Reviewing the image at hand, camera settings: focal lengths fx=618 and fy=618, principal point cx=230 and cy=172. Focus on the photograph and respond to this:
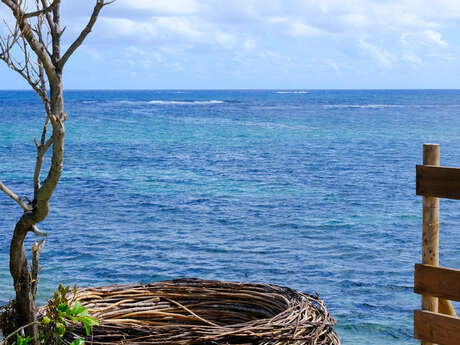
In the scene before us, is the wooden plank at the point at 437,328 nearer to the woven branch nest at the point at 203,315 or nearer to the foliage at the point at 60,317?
the woven branch nest at the point at 203,315

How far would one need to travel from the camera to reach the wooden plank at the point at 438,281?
3.88 meters

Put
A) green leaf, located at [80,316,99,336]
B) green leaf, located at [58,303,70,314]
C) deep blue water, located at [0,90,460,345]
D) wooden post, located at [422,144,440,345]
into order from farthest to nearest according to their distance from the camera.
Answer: deep blue water, located at [0,90,460,345] → wooden post, located at [422,144,440,345] → green leaf, located at [58,303,70,314] → green leaf, located at [80,316,99,336]

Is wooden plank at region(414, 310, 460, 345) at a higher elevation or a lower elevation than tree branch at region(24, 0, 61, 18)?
lower

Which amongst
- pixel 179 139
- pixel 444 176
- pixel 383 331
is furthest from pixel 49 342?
pixel 179 139

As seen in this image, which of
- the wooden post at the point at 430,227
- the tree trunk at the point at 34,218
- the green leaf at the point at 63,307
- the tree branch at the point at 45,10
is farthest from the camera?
the wooden post at the point at 430,227

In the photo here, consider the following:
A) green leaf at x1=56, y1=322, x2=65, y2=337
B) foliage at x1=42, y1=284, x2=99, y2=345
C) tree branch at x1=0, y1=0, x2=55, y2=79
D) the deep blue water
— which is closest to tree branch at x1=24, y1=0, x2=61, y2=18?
tree branch at x1=0, y1=0, x2=55, y2=79

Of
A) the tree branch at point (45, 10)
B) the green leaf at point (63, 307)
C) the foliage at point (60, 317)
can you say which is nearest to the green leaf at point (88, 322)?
the foliage at point (60, 317)

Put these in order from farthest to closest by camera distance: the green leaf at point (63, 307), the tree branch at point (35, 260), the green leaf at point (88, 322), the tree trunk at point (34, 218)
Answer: the tree branch at point (35, 260) < the green leaf at point (63, 307) < the green leaf at point (88, 322) < the tree trunk at point (34, 218)

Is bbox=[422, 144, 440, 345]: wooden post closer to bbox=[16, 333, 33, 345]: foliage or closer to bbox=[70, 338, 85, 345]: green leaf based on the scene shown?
bbox=[70, 338, 85, 345]: green leaf

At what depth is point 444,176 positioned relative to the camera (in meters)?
3.90

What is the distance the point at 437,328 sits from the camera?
4.03 meters

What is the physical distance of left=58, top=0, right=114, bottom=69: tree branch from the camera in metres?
3.01

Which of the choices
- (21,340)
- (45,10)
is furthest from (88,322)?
Result: (45,10)

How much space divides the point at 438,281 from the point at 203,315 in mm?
1604
